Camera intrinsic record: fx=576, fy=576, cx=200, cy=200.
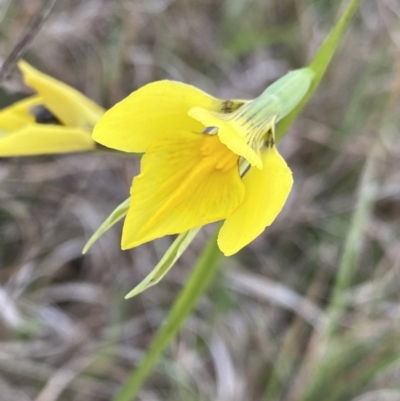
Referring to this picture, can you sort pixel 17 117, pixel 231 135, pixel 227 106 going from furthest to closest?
pixel 17 117 < pixel 227 106 < pixel 231 135

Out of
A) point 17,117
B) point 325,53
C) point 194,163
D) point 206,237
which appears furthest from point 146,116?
point 206,237

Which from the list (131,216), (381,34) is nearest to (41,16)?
(131,216)

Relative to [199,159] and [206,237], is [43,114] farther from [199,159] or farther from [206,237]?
[206,237]

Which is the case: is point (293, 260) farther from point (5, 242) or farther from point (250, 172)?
point (250, 172)

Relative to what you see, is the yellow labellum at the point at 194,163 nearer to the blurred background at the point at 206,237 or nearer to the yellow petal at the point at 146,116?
the yellow petal at the point at 146,116

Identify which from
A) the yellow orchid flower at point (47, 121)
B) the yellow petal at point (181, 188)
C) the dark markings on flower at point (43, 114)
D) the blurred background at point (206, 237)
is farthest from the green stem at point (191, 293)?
the blurred background at point (206, 237)

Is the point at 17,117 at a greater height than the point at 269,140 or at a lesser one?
greater
